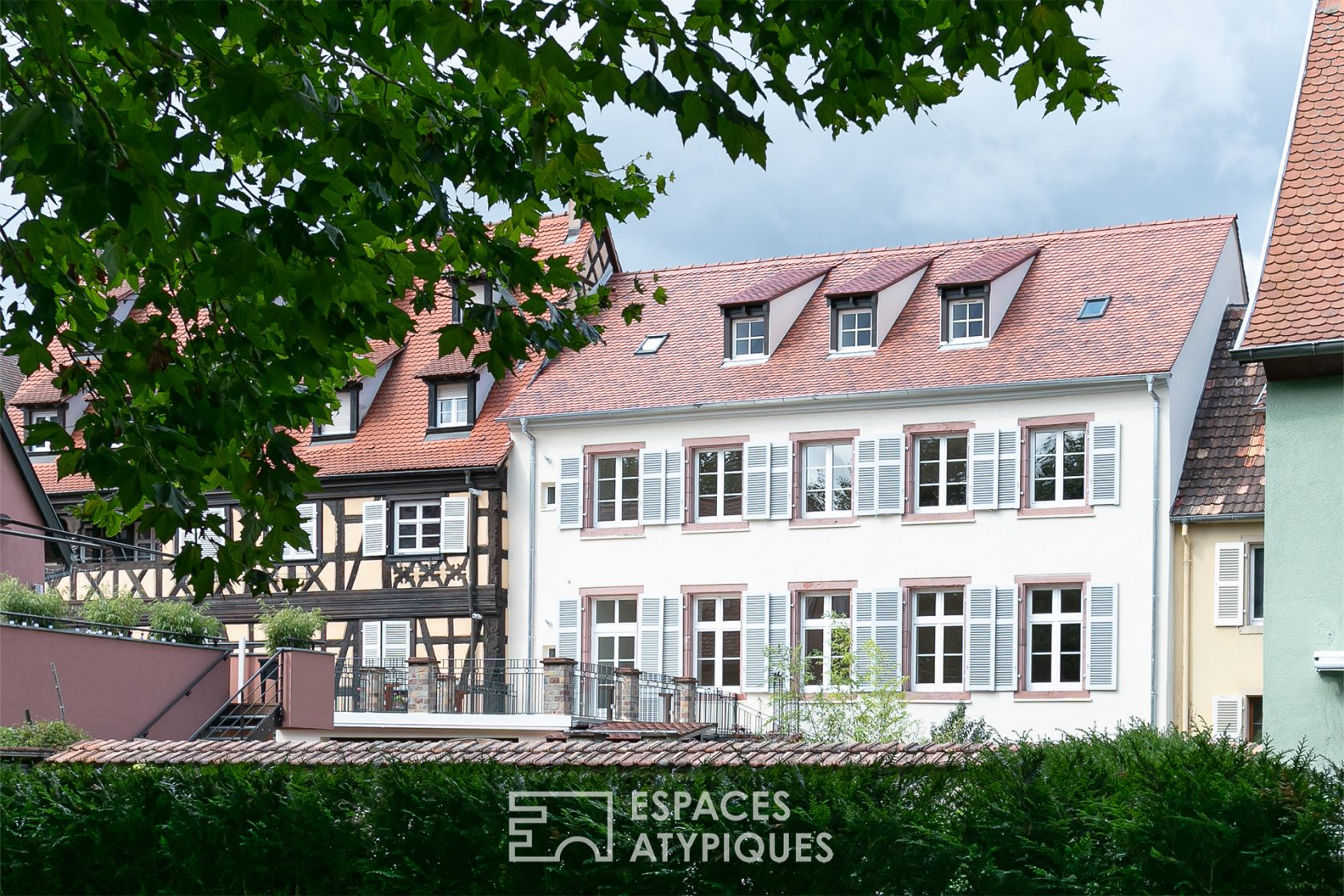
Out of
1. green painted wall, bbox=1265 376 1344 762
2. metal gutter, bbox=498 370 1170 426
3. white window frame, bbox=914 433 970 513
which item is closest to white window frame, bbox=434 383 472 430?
metal gutter, bbox=498 370 1170 426

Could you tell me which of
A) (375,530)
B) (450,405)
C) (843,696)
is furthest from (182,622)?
(450,405)

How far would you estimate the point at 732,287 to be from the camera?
36.3 metres

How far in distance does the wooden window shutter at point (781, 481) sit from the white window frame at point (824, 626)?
62.1 inches

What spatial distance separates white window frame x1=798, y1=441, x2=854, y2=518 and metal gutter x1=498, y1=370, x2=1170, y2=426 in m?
0.74

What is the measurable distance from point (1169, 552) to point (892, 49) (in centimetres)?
2311

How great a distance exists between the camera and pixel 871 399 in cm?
3161

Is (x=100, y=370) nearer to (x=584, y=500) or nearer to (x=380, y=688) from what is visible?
(x=380, y=688)

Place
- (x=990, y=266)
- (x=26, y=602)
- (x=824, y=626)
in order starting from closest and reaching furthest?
(x=26, y=602)
(x=824, y=626)
(x=990, y=266)

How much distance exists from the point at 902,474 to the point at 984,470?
1.50 metres

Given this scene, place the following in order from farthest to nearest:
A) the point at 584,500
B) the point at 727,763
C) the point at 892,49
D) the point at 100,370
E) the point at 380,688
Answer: the point at 584,500, the point at 380,688, the point at 727,763, the point at 100,370, the point at 892,49

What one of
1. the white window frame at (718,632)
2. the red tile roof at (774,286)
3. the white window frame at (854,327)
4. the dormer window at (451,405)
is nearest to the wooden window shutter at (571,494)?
the dormer window at (451,405)

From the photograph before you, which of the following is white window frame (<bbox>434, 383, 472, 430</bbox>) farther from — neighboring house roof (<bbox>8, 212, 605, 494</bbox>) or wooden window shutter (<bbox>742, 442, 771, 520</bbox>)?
wooden window shutter (<bbox>742, 442, 771, 520</bbox>)

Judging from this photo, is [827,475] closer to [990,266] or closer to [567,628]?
[990,266]

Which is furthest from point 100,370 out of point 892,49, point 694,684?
point 694,684
